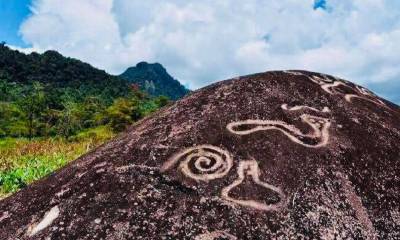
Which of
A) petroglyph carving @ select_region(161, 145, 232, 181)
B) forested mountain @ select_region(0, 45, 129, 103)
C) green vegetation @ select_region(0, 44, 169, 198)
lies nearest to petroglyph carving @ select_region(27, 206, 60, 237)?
petroglyph carving @ select_region(161, 145, 232, 181)

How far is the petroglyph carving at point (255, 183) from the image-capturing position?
9.71 feet

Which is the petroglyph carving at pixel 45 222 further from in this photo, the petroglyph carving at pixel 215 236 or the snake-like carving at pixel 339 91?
the snake-like carving at pixel 339 91

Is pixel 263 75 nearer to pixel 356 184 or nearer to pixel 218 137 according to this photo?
pixel 218 137

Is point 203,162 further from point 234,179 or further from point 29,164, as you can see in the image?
point 29,164

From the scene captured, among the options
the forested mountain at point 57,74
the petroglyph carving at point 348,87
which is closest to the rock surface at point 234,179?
the petroglyph carving at point 348,87

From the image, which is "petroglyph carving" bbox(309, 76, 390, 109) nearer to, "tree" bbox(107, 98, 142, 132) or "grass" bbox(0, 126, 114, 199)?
"grass" bbox(0, 126, 114, 199)

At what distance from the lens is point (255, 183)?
3.10 m

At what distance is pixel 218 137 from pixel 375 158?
1117mm

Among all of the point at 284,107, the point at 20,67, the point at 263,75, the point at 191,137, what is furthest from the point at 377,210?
the point at 20,67

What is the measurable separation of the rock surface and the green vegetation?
8681 mm

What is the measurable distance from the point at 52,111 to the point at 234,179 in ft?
240

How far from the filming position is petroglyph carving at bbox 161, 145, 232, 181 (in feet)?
10.5

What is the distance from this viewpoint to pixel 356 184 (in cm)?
323

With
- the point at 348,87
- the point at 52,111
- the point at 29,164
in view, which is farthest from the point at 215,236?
the point at 52,111
